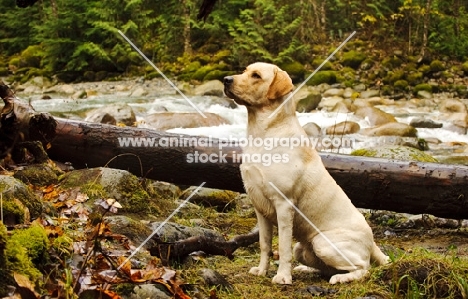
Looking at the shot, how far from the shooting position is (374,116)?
18859mm

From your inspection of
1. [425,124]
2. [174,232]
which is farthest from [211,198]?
[425,124]

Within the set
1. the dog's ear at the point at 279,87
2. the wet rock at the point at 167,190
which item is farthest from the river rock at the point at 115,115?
the dog's ear at the point at 279,87

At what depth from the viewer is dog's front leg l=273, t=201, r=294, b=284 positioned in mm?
4703

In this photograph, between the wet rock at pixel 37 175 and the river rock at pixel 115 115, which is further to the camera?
the river rock at pixel 115 115

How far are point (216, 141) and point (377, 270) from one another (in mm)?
3511

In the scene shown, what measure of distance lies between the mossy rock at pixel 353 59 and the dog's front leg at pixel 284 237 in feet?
83.2

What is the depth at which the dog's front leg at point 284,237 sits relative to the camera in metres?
4.70

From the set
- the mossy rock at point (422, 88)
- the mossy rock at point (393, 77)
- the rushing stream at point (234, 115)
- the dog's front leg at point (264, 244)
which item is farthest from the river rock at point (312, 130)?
the dog's front leg at point (264, 244)

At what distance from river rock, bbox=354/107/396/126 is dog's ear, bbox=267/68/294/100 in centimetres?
1424

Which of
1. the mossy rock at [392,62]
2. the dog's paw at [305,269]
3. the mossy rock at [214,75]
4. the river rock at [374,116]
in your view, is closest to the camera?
the dog's paw at [305,269]

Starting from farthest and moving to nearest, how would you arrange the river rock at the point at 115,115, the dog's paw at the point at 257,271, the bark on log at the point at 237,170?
the river rock at the point at 115,115
the bark on log at the point at 237,170
the dog's paw at the point at 257,271

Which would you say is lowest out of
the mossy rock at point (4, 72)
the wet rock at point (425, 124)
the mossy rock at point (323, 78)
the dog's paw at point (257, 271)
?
the mossy rock at point (4, 72)

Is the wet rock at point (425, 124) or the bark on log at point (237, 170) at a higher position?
the bark on log at point (237, 170)

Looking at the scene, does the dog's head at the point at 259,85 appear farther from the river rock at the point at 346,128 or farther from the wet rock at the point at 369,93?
the wet rock at the point at 369,93
